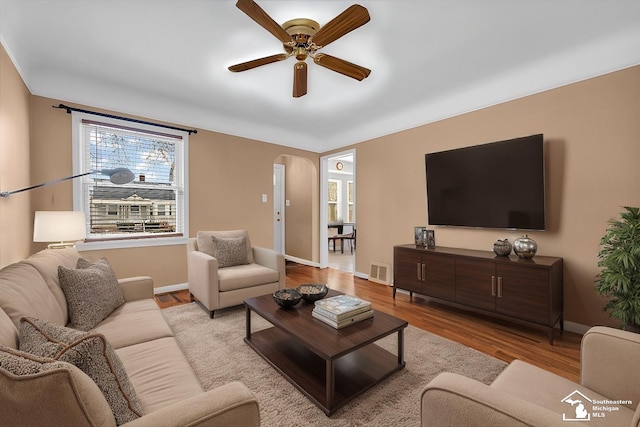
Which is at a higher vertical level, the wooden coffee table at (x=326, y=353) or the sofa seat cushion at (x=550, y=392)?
the sofa seat cushion at (x=550, y=392)

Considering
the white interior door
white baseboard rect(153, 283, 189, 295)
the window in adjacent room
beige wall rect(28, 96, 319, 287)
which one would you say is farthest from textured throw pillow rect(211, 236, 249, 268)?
the window in adjacent room

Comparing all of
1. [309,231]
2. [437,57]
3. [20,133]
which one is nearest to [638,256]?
[437,57]

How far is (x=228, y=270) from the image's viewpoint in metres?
3.19

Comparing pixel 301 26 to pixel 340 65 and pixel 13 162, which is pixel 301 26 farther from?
pixel 13 162

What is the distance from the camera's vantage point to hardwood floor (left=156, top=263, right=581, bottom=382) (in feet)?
7.20

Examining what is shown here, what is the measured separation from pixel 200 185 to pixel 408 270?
10.2ft

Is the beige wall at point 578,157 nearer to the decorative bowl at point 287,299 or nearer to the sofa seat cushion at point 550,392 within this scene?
the sofa seat cushion at point 550,392

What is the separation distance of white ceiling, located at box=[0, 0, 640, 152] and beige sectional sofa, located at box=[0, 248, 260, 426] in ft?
6.10

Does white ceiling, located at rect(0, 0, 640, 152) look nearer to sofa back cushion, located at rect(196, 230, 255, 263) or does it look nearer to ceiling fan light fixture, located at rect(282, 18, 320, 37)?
ceiling fan light fixture, located at rect(282, 18, 320, 37)

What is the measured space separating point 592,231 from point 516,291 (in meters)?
0.87

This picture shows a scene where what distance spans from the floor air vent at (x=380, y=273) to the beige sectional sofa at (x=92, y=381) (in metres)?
3.14

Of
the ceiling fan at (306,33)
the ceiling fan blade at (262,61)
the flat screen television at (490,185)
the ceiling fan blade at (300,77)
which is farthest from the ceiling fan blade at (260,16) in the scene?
the flat screen television at (490,185)

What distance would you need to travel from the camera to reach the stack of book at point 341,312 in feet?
6.00

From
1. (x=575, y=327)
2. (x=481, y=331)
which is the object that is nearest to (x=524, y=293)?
(x=481, y=331)
